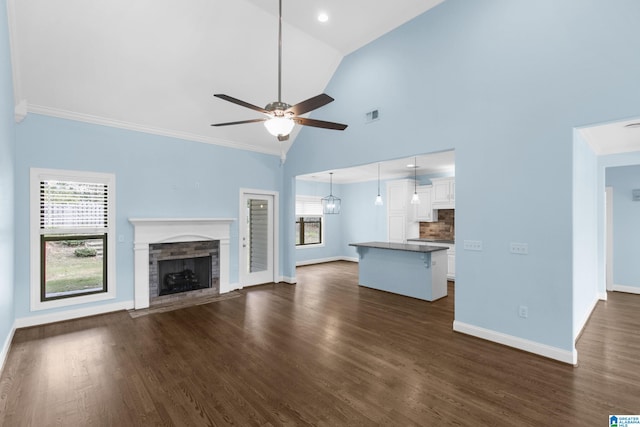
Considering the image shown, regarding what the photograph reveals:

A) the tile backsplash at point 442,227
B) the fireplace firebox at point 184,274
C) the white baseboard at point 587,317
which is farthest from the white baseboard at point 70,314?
the tile backsplash at point 442,227

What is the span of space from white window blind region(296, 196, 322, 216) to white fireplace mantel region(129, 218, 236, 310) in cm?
351

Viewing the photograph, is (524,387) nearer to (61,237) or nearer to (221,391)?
(221,391)

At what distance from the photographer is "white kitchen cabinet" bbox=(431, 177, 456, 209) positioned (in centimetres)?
732

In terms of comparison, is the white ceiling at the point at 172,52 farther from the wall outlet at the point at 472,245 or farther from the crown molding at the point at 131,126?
the wall outlet at the point at 472,245

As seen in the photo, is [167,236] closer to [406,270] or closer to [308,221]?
[406,270]

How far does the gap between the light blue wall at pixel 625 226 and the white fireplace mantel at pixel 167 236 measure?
7.75 meters

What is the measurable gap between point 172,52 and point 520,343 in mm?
5869

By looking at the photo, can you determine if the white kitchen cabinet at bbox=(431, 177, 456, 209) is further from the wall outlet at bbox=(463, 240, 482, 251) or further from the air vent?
the wall outlet at bbox=(463, 240, 482, 251)

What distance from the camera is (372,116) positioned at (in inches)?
192

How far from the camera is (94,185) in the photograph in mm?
4582

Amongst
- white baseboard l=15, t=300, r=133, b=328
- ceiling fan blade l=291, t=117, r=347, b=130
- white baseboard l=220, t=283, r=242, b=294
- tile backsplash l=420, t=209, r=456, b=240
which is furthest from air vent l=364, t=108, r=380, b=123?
white baseboard l=15, t=300, r=133, b=328

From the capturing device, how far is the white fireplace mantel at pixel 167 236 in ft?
16.0

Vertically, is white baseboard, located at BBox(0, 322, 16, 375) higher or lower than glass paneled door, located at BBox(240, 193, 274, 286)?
lower

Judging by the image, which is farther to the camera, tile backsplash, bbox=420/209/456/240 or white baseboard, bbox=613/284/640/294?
tile backsplash, bbox=420/209/456/240
